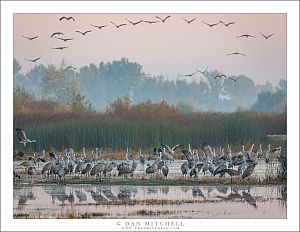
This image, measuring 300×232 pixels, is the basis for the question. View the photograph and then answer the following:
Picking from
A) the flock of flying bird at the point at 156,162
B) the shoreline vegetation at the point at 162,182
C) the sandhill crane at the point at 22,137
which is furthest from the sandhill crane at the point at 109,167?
the sandhill crane at the point at 22,137

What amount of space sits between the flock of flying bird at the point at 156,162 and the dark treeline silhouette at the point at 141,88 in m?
0.55

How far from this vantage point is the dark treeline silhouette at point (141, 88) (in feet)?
49.6

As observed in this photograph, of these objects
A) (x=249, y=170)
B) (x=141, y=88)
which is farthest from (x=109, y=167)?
(x=249, y=170)

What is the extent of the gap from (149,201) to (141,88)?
1446 millimetres

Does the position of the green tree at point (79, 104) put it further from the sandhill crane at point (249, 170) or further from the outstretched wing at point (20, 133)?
the sandhill crane at point (249, 170)

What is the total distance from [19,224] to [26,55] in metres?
2.12

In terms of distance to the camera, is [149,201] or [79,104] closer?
[149,201]

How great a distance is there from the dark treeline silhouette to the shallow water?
3.43 feet

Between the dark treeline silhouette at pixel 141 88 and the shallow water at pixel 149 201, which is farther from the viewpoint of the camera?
the dark treeline silhouette at pixel 141 88

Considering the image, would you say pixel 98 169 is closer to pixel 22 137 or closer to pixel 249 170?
pixel 22 137

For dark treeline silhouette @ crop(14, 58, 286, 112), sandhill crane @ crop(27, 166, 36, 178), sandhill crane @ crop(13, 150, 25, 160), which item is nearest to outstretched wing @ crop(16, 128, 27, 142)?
sandhill crane @ crop(13, 150, 25, 160)

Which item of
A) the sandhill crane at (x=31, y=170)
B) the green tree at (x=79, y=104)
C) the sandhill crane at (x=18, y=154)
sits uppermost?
the green tree at (x=79, y=104)

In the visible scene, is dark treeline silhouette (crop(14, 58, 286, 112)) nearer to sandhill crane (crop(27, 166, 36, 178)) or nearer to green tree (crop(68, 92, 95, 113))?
green tree (crop(68, 92, 95, 113))

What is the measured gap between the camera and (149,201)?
14.9 m
